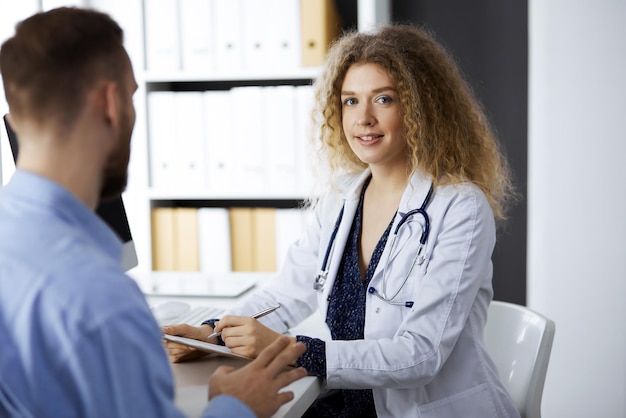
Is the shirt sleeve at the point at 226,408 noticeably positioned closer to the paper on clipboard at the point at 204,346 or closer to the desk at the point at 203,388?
the desk at the point at 203,388

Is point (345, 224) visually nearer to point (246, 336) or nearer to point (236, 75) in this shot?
point (246, 336)

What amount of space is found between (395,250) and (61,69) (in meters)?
0.86

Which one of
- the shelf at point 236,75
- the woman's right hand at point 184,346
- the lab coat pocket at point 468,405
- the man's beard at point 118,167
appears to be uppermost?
the shelf at point 236,75

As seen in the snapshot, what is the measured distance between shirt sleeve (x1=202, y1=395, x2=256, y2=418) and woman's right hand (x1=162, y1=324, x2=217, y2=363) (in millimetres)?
375

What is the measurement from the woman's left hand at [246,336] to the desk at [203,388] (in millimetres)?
51

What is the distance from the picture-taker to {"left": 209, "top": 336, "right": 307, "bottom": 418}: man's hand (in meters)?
0.97

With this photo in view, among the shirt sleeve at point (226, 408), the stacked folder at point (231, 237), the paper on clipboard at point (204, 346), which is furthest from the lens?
the stacked folder at point (231, 237)

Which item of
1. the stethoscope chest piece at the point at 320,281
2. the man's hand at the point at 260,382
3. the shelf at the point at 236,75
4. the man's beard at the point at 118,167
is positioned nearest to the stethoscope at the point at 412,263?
the stethoscope chest piece at the point at 320,281

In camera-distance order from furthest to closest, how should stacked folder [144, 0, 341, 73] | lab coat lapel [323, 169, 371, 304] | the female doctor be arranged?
stacked folder [144, 0, 341, 73], lab coat lapel [323, 169, 371, 304], the female doctor

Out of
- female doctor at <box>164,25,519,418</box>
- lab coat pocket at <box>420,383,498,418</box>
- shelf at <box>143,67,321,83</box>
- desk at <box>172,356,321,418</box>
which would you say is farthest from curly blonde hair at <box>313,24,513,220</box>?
shelf at <box>143,67,321,83</box>

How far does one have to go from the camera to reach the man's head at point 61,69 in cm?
79

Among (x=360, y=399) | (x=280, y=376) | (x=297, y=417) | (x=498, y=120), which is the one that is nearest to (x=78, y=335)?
(x=280, y=376)

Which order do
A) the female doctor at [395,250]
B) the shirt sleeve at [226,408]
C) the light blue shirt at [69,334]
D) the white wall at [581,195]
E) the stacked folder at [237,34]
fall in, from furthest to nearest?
1. the stacked folder at [237,34]
2. the white wall at [581,195]
3. the female doctor at [395,250]
4. the shirt sleeve at [226,408]
5. the light blue shirt at [69,334]

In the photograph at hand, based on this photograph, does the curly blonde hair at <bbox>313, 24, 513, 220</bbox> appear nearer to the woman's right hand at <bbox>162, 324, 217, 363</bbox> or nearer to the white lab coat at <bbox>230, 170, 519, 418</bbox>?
the white lab coat at <bbox>230, 170, 519, 418</bbox>
